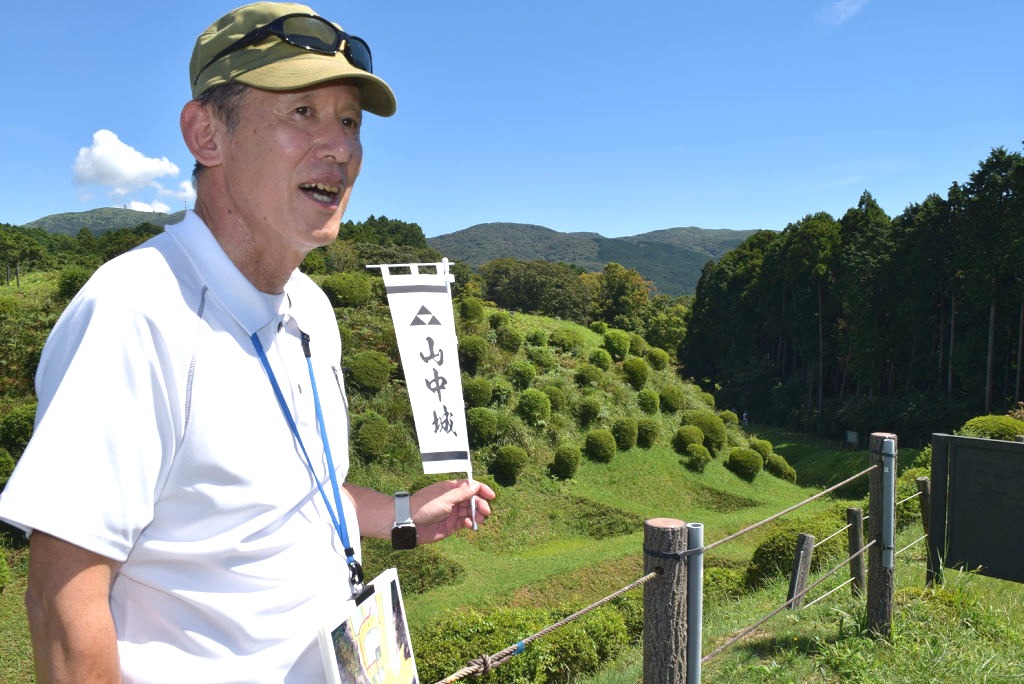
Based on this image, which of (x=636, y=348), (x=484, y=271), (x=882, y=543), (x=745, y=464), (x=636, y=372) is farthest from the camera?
(x=484, y=271)

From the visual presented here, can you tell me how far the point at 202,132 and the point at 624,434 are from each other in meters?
18.5

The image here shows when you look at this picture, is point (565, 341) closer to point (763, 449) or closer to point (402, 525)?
point (763, 449)

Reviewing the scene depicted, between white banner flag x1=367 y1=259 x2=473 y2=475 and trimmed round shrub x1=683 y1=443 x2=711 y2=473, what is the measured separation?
17274mm

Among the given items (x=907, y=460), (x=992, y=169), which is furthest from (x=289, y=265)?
(x=992, y=169)

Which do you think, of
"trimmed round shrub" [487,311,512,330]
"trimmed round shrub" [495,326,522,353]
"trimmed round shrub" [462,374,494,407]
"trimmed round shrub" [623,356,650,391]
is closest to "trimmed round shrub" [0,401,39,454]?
"trimmed round shrub" [462,374,494,407]

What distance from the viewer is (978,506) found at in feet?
16.6

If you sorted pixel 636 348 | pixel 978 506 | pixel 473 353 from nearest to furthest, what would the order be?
1. pixel 978 506
2. pixel 473 353
3. pixel 636 348

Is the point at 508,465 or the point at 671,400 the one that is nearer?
the point at 508,465

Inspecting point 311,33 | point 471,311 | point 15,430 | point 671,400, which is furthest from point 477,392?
point 311,33

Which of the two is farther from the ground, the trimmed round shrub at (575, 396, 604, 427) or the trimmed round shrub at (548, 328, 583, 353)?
the trimmed round shrub at (548, 328, 583, 353)

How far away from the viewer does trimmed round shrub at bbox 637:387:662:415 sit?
70.5 ft

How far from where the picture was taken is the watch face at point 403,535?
6.50ft

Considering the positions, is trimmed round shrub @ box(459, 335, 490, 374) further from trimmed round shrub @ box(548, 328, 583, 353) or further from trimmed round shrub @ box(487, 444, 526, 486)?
trimmed round shrub @ box(548, 328, 583, 353)

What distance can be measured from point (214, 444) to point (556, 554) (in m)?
13.9
